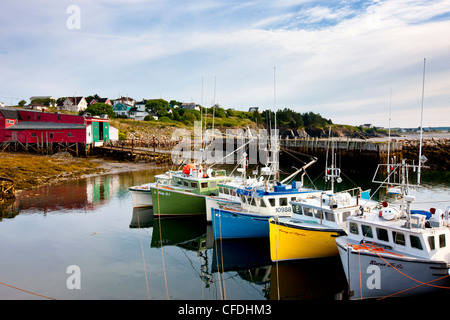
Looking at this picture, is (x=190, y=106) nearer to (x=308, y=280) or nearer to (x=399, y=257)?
(x=308, y=280)

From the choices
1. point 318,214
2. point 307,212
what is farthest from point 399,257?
point 307,212

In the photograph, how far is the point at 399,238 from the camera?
39.4ft

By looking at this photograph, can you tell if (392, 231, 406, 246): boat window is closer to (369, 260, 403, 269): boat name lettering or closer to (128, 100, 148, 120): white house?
(369, 260, 403, 269): boat name lettering

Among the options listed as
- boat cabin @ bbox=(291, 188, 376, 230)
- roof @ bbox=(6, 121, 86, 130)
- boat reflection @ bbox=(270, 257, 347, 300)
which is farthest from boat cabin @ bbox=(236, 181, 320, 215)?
roof @ bbox=(6, 121, 86, 130)

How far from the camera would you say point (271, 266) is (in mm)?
15781

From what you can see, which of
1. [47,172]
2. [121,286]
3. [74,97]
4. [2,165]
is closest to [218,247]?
[121,286]

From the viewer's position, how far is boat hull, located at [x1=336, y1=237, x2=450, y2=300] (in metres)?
11.3

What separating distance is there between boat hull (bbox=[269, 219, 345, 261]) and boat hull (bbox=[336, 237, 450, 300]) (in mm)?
2571

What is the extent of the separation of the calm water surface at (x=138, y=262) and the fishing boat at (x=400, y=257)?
1702mm

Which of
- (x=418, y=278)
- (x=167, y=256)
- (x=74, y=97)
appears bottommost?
(x=167, y=256)

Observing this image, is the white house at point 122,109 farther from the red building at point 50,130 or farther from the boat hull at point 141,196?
the boat hull at point 141,196

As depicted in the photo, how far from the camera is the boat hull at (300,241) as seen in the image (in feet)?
49.2
